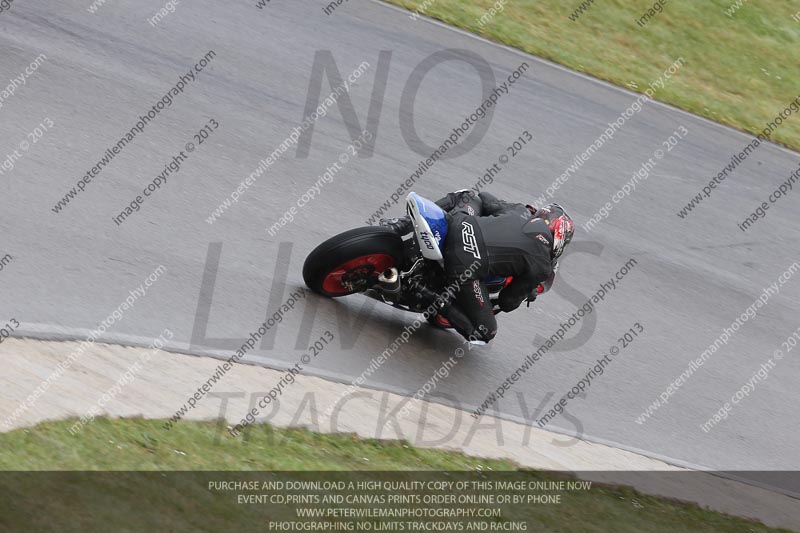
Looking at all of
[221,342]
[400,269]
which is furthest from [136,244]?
[400,269]

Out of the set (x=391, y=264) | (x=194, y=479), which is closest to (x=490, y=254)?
(x=391, y=264)

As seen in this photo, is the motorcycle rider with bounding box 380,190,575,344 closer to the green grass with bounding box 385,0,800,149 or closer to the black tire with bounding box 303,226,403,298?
the black tire with bounding box 303,226,403,298

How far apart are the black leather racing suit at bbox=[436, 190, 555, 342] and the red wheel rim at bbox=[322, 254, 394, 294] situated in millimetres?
552

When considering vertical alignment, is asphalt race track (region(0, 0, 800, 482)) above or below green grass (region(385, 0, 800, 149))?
below

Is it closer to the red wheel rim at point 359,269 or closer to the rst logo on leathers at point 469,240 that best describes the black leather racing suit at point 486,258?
the rst logo on leathers at point 469,240

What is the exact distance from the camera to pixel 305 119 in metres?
11.8

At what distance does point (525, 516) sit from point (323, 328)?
8.39ft

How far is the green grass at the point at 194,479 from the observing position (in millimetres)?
5199

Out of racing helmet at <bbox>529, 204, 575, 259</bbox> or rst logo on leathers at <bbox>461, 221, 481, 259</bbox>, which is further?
racing helmet at <bbox>529, 204, 575, 259</bbox>

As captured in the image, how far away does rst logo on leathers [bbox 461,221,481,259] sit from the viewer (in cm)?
816

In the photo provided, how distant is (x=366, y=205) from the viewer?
10.6 m

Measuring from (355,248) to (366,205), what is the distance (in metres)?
2.42

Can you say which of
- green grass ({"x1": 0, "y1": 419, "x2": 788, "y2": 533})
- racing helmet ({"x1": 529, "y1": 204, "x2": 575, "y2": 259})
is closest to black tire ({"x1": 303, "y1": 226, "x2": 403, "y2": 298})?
racing helmet ({"x1": 529, "y1": 204, "x2": 575, "y2": 259})

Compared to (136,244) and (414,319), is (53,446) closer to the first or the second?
(136,244)
